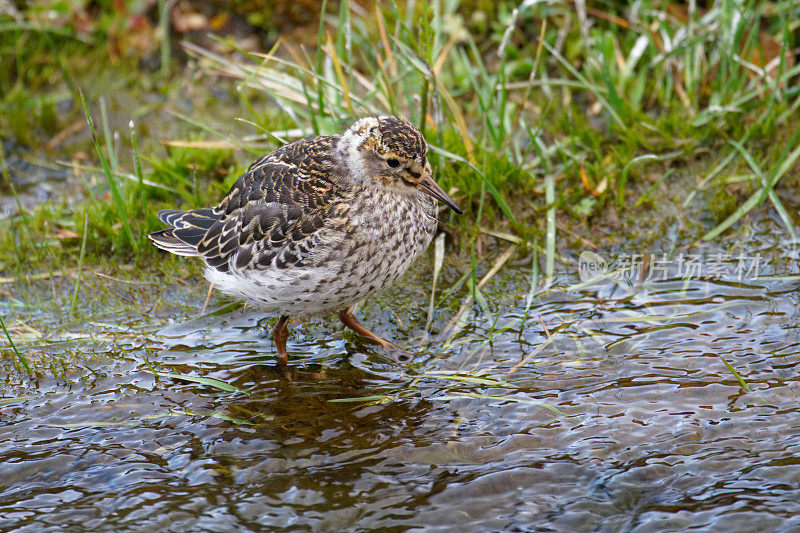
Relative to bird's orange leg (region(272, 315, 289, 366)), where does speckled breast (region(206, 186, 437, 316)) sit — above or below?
above

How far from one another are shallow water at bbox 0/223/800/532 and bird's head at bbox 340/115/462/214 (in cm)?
111

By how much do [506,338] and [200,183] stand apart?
10.4 ft

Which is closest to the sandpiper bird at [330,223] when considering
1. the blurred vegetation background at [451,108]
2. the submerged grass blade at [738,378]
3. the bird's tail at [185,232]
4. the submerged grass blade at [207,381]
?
the bird's tail at [185,232]

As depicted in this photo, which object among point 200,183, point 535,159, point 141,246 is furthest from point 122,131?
point 535,159

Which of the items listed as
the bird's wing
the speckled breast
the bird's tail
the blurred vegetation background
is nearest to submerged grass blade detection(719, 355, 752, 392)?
the blurred vegetation background

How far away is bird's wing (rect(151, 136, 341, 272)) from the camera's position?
210 inches

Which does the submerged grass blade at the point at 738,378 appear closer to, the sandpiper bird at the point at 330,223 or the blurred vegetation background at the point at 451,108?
the blurred vegetation background at the point at 451,108

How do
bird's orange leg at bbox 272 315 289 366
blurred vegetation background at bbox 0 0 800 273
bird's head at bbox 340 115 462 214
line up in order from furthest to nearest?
blurred vegetation background at bbox 0 0 800 273 → bird's orange leg at bbox 272 315 289 366 → bird's head at bbox 340 115 462 214

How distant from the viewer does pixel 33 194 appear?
7879 mm

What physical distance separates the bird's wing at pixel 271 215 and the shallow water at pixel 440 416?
66cm

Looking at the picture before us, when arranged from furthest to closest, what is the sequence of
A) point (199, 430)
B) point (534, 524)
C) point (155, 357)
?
point (155, 357) < point (199, 430) < point (534, 524)

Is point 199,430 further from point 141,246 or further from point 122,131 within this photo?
point 122,131

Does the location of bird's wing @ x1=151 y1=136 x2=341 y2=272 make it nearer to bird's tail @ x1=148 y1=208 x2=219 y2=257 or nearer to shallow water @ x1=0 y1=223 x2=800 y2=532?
bird's tail @ x1=148 y1=208 x2=219 y2=257

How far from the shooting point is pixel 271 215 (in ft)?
18.0
